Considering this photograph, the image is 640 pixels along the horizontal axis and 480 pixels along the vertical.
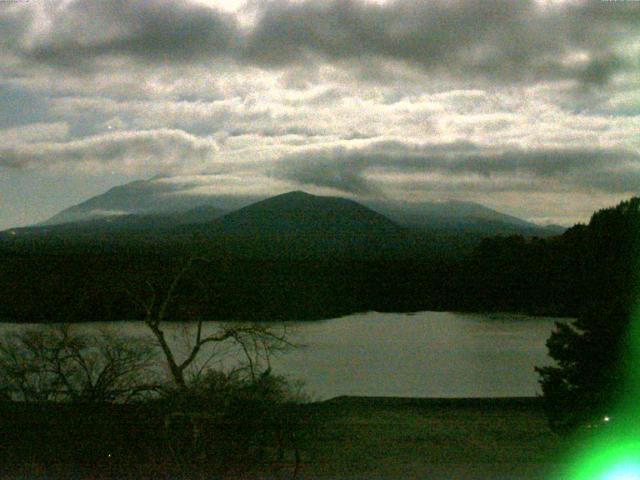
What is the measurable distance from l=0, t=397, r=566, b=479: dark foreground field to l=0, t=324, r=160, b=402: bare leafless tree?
20 cm

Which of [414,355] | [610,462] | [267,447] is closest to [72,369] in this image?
[267,447]

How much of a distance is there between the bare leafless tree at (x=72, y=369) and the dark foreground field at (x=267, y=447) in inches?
7.7

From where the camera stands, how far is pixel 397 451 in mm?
8570

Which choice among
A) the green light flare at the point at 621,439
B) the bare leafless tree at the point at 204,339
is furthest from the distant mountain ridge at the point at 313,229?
the green light flare at the point at 621,439

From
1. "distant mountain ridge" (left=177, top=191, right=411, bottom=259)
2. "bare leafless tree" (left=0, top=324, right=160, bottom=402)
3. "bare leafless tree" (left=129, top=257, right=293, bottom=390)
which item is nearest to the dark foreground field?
"bare leafless tree" (left=0, top=324, right=160, bottom=402)

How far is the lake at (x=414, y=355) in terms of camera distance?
41.1ft

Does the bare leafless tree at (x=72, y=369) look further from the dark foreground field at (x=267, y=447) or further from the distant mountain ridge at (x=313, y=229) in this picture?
the distant mountain ridge at (x=313, y=229)

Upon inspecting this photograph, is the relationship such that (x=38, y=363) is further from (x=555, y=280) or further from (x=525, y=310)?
(x=525, y=310)

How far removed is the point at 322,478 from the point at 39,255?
7.41 meters

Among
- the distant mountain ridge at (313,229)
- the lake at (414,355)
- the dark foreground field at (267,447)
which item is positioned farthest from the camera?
the distant mountain ridge at (313,229)

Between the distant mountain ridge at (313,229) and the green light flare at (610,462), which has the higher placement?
the distant mountain ridge at (313,229)

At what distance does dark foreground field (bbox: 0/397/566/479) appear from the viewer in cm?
739

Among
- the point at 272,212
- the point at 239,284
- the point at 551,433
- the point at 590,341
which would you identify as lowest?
the point at 551,433

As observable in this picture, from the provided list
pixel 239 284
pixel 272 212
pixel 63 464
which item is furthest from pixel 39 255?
pixel 272 212
